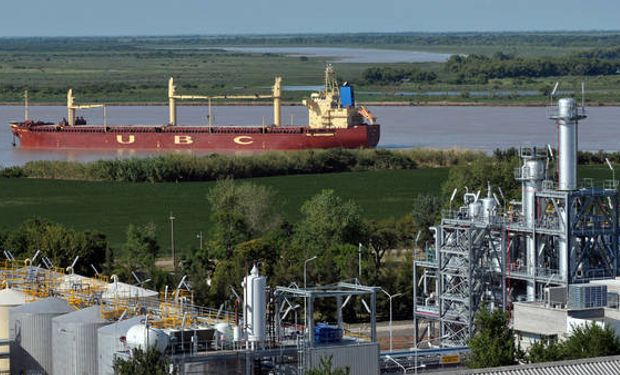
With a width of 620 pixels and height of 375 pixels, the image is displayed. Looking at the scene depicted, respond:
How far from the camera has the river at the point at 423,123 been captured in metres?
126

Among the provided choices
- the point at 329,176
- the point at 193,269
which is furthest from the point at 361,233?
the point at 329,176

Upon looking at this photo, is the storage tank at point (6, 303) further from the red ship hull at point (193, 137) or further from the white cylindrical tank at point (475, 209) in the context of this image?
the red ship hull at point (193, 137)

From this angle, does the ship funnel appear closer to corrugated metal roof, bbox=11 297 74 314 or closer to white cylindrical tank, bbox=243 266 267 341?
white cylindrical tank, bbox=243 266 267 341

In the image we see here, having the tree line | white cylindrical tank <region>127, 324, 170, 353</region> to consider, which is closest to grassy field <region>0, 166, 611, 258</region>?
the tree line

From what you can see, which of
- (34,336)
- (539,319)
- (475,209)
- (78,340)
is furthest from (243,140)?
(78,340)

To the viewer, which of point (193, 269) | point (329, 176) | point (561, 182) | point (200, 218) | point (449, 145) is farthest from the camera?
point (449, 145)

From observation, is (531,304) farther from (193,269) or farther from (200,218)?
(200,218)

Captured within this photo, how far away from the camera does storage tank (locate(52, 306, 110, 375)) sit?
123ft

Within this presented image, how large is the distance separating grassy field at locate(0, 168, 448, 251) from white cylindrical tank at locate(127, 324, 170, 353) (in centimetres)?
3115

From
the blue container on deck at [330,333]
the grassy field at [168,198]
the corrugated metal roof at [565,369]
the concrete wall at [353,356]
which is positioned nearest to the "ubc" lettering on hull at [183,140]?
the grassy field at [168,198]

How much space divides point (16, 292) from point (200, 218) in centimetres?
3471

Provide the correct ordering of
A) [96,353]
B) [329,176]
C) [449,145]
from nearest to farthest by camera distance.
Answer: [96,353], [329,176], [449,145]

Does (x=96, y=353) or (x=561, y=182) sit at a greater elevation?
(x=561, y=182)

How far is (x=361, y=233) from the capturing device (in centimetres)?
6231
